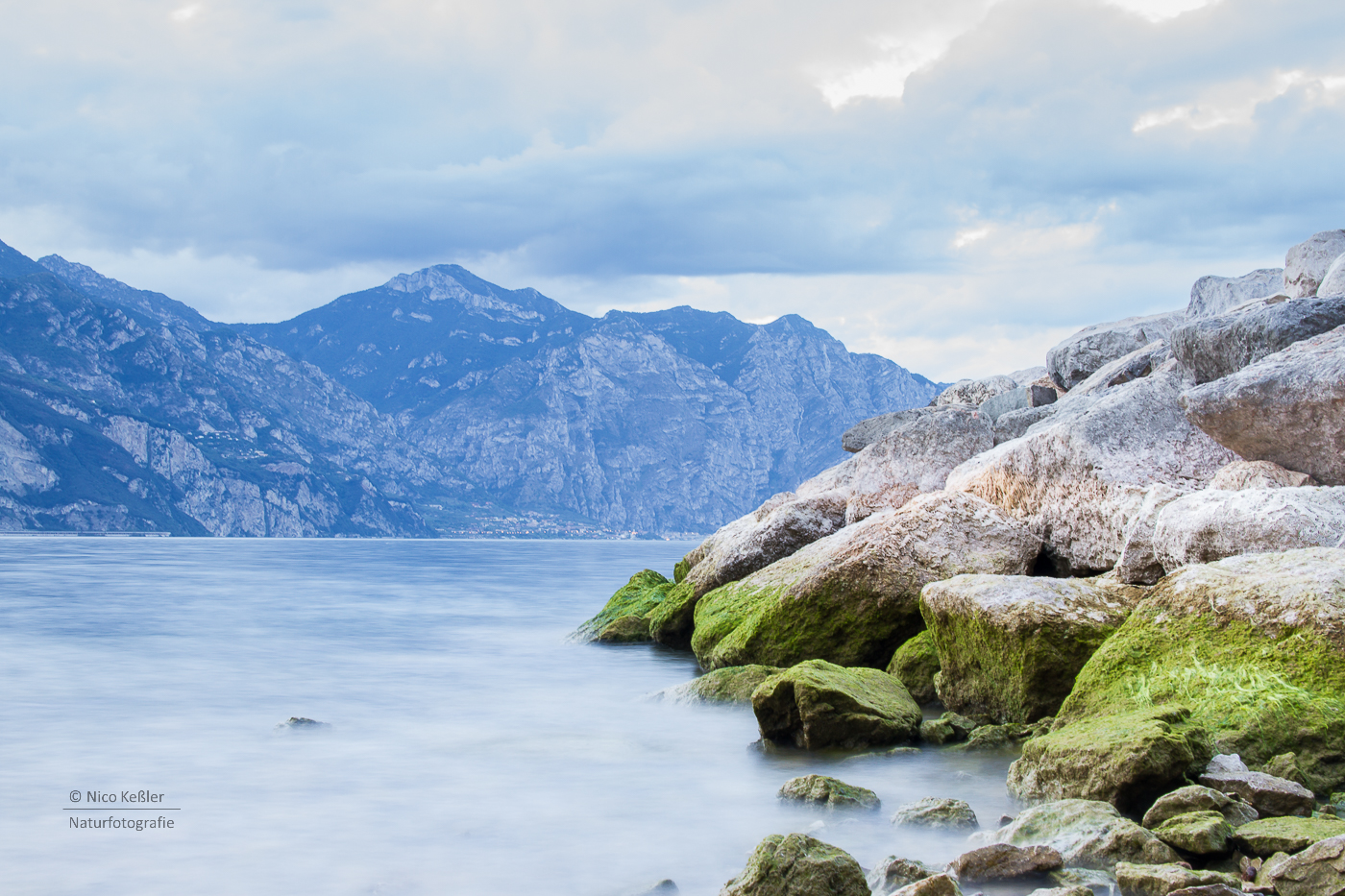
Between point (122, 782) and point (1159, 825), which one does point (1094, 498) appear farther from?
point (122, 782)

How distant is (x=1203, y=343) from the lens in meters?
13.9

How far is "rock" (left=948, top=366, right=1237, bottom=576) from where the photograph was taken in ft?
40.2

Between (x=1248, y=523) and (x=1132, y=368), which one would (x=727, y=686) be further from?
(x=1132, y=368)

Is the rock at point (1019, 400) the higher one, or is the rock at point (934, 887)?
the rock at point (1019, 400)

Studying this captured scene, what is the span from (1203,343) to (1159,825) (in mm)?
9651

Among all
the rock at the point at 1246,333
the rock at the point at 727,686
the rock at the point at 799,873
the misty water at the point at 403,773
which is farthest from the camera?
the rock at the point at 1246,333

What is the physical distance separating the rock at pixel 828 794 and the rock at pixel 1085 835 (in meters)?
1.24

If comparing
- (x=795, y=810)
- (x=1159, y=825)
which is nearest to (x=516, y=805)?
(x=795, y=810)

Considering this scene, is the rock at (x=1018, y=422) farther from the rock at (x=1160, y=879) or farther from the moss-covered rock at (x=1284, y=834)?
the rock at (x=1160, y=879)

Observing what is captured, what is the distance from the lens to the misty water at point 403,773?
6.99 metres

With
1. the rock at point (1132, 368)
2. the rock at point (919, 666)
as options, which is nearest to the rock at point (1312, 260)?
the rock at point (1132, 368)

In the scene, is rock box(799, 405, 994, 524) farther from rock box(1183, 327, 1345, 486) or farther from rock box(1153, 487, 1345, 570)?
rock box(1153, 487, 1345, 570)

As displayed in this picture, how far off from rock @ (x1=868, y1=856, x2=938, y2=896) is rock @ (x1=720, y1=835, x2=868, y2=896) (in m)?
0.31

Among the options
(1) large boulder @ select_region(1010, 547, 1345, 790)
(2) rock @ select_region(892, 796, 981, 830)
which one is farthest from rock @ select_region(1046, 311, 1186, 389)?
(2) rock @ select_region(892, 796, 981, 830)
